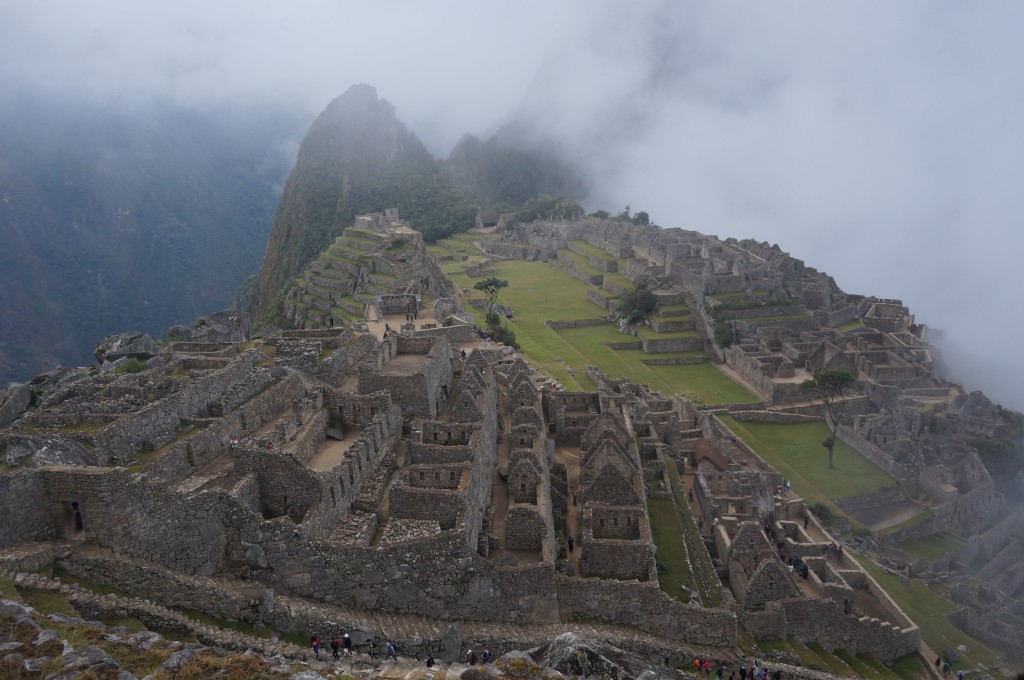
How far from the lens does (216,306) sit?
185ft

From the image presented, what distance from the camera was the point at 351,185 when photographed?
112m

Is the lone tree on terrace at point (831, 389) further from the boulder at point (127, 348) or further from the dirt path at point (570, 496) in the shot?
the boulder at point (127, 348)

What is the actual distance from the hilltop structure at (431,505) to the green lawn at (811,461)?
132 centimetres

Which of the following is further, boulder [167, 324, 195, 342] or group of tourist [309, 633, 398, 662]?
boulder [167, 324, 195, 342]

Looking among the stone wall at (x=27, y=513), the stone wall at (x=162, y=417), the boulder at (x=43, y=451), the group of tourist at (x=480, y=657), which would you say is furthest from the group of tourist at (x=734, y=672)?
the boulder at (x=43, y=451)

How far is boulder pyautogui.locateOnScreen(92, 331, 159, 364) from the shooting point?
31139 mm

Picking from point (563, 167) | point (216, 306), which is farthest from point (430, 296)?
Result: point (563, 167)

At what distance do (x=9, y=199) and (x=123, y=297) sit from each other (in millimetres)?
8680

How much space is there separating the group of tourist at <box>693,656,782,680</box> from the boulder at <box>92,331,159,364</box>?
23937 millimetres

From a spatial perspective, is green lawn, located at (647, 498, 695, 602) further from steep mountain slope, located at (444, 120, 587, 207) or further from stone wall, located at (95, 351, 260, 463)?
steep mountain slope, located at (444, 120, 587, 207)

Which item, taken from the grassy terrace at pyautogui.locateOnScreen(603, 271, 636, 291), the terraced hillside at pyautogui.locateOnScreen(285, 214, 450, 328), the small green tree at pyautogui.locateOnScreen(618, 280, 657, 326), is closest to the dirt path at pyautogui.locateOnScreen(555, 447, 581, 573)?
the terraced hillside at pyautogui.locateOnScreen(285, 214, 450, 328)

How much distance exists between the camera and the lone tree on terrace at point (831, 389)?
47991mm

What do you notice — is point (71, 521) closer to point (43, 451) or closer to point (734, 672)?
point (43, 451)

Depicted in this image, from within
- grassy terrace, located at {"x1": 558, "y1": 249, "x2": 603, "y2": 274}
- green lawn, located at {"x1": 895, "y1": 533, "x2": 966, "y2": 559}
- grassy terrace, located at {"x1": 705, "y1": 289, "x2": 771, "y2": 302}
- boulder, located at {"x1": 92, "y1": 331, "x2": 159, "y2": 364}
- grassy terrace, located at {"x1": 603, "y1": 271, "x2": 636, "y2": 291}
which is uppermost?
grassy terrace, located at {"x1": 558, "y1": 249, "x2": 603, "y2": 274}
